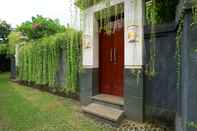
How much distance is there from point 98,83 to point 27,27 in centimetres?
771

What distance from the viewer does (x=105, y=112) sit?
15.4ft

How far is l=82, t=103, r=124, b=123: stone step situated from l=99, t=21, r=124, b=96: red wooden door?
21.7 inches

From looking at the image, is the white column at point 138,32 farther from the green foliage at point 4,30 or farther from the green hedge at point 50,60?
the green foliage at point 4,30

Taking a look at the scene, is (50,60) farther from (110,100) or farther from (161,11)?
(161,11)

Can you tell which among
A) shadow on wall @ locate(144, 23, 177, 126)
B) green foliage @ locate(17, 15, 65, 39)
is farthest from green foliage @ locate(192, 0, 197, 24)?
green foliage @ locate(17, 15, 65, 39)

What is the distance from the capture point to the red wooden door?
17.2 ft

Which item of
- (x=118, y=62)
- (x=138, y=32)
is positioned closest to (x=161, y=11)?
(x=138, y=32)

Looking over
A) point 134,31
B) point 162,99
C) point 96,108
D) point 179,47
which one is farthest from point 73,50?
point 179,47

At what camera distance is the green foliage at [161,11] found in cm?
390

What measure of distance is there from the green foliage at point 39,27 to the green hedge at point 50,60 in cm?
84

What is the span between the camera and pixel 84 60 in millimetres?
5926

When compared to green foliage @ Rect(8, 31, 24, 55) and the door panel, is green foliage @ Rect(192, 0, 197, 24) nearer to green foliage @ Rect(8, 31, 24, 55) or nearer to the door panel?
the door panel

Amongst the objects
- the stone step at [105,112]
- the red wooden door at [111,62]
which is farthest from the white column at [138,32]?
the stone step at [105,112]

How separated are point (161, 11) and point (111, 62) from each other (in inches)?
77.1
